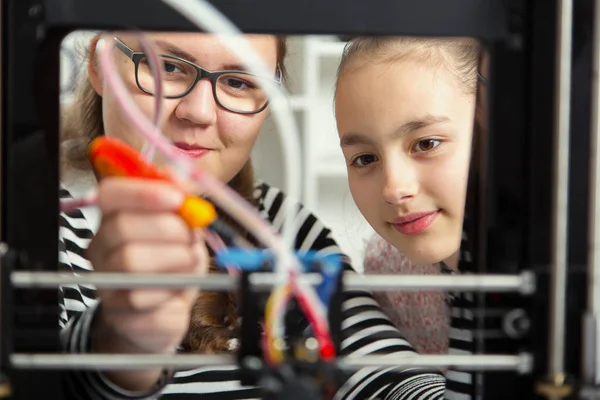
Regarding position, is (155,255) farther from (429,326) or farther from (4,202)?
(429,326)

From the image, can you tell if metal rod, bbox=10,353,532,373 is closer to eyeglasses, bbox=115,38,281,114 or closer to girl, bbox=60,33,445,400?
girl, bbox=60,33,445,400

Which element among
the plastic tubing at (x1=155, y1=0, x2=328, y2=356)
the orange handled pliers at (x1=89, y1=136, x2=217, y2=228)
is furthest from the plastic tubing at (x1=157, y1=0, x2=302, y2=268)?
the orange handled pliers at (x1=89, y1=136, x2=217, y2=228)

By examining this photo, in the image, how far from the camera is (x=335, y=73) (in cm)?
93

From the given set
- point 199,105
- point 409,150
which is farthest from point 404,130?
point 199,105

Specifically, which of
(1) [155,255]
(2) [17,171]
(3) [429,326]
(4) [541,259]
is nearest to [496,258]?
(4) [541,259]

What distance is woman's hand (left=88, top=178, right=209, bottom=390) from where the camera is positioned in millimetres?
751

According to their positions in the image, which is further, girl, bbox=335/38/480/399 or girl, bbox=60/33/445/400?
girl, bbox=335/38/480/399

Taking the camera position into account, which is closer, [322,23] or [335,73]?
[322,23]

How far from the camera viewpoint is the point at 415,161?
0.90 meters

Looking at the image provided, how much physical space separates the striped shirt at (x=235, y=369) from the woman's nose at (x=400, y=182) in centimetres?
10

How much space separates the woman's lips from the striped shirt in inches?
3.4

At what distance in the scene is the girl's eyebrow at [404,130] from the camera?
0.91 meters

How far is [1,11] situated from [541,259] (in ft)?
2.20

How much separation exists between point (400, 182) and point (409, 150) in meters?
0.04
